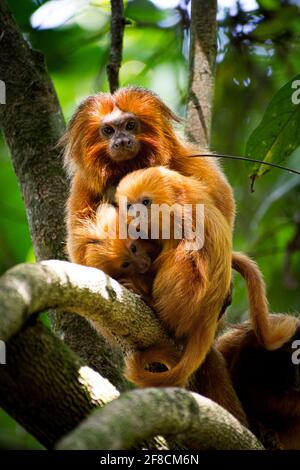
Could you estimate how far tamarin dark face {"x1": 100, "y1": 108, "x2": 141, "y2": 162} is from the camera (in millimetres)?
4164

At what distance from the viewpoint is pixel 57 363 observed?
2.63 m

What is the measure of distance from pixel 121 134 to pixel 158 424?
2258mm

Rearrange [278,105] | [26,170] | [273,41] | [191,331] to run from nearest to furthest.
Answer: [191,331], [278,105], [26,170], [273,41]

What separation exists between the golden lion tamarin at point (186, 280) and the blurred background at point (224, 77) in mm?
2841

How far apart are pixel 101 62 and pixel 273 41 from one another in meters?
1.66

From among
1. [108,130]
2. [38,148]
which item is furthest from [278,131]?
[38,148]

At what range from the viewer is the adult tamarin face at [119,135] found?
423 cm

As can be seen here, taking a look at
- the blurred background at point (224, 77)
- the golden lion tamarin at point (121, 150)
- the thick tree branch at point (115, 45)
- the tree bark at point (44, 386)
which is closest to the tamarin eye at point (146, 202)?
the golden lion tamarin at point (121, 150)

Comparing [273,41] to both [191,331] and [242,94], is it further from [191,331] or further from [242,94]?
[191,331]

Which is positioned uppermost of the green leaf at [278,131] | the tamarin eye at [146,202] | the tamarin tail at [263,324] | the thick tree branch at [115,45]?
the thick tree branch at [115,45]

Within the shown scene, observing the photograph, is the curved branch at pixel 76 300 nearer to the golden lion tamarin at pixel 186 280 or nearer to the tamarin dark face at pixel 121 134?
the golden lion tamarin at pixel 186 280

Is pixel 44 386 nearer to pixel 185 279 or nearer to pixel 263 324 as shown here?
pixel 185 279

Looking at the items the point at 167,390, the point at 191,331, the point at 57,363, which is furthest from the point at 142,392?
the point at 191,331

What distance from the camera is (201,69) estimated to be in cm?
544
